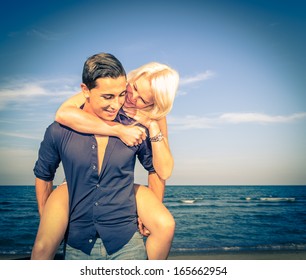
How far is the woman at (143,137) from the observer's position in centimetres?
189

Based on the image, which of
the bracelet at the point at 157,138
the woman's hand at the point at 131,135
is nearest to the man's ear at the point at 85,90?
the woman's hand at the point at 131,135

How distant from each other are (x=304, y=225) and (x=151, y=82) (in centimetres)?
1101

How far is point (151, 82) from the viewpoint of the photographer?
7.07ft

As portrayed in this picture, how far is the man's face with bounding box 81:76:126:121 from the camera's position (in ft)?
6.28

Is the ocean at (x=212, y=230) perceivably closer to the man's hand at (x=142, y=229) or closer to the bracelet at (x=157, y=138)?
the man's hand at (x=142, y=229)

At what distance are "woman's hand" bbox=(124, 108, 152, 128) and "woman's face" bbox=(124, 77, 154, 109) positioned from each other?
44 millimetres

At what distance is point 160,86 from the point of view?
7.07 ft

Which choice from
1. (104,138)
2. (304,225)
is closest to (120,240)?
(104,138)

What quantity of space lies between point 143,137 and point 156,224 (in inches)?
17.4

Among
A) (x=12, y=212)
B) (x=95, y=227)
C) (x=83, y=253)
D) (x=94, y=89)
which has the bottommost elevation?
(x=12, y=212)

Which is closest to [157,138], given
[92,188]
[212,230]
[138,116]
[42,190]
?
[138,116]

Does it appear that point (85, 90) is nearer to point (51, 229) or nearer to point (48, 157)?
point (48, 157)

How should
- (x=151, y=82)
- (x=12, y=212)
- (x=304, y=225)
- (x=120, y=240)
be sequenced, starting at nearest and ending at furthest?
(x=120, y=240) → (x=151, y=82) → (x=304, y=225) → (x=12, y=212)
